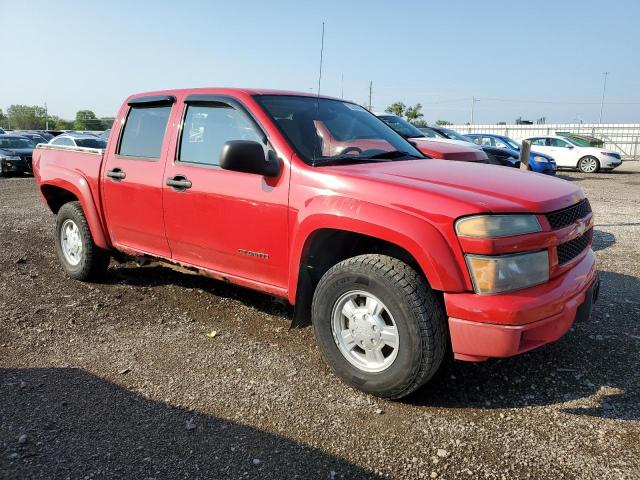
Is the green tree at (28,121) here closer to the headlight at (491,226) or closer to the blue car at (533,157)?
the blue car at (533,157)

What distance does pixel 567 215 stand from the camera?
3.03m

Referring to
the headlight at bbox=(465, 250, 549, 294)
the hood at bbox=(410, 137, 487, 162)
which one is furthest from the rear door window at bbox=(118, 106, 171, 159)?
the hood at bbox=(410, 137, 487, 162)

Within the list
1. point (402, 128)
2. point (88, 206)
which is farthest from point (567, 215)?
point (402, 128)

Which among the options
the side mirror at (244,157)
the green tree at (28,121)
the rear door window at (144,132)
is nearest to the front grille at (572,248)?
the side mirror at (244,157)

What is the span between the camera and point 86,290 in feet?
16.8

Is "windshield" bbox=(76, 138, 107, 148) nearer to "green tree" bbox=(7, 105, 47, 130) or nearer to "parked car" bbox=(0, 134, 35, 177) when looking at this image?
"parked car" bbox=(0, 134, 35, 177)

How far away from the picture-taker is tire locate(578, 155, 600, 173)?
807 inches

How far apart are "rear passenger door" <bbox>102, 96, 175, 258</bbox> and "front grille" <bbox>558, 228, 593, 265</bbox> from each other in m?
2.89

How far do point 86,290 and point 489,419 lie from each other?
394 centimetres

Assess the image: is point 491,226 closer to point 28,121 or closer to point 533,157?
point 533,157

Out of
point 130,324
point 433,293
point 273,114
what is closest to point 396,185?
point 433,293

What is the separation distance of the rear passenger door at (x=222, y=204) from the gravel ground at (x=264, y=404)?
0.63m

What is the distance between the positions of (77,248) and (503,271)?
14.1ft

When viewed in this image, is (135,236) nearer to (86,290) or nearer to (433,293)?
(86,290)
